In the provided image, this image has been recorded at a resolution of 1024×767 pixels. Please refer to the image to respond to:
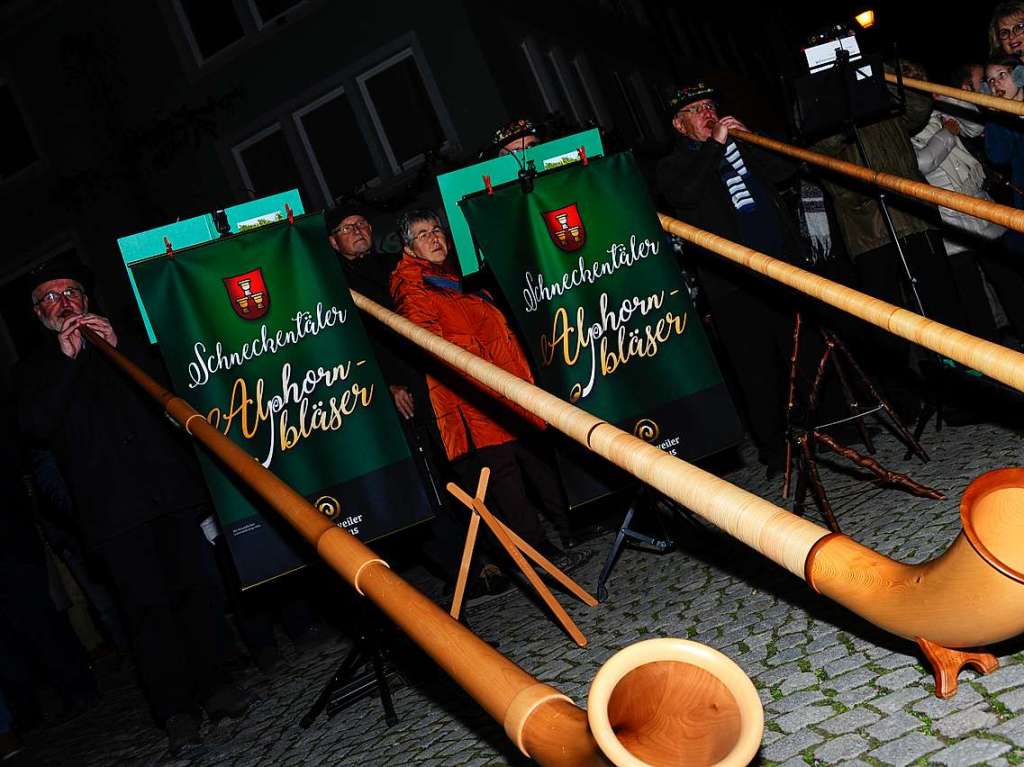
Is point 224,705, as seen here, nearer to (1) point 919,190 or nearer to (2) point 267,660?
(2) point 267,660

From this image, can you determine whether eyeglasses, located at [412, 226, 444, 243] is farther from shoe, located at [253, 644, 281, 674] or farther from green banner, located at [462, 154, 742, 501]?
shoe, located at [253, 644, 281, 674]

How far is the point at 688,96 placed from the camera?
5594 millimetres

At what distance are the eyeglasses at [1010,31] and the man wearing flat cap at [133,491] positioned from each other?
4.95m

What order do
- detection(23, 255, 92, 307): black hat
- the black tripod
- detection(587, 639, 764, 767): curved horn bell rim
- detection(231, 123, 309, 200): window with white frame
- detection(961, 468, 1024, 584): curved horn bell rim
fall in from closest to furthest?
detection(587, 639, 764, 767): curved horn bell rim, detection(961, 468, 1024, 584): curved horn bell rim, the black tripod, detection(23, 255, 92, 307): black hat, detection(231, 123, 309, 200): window with white frame

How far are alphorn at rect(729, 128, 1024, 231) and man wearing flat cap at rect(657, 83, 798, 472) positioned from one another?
0.42 m

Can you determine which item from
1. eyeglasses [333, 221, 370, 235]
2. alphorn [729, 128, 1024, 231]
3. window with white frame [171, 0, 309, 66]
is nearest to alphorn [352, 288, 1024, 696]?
alphorn [729, 128, 1024, 231]

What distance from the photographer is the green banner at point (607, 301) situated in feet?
14.0

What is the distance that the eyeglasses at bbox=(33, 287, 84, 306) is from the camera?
4672 mm

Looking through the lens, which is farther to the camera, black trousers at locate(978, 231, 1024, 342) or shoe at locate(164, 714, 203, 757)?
black trousers at locate(978, 231, 1024, 342)

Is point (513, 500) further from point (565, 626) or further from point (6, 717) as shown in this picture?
point (6, 717)

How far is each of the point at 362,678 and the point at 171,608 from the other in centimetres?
108

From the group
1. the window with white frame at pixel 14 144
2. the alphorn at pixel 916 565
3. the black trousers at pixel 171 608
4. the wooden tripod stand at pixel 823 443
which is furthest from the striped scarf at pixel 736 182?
the window with white frame at pixel 14 144

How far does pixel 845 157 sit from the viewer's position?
587 centimetres

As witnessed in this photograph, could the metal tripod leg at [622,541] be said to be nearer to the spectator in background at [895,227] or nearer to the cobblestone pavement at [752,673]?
the cobblestone pavement at [752,673]
